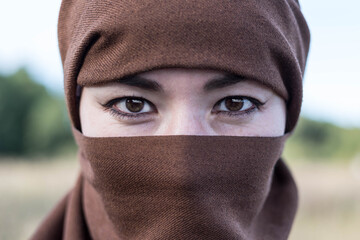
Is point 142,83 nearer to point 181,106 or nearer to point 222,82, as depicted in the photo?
point 181,106

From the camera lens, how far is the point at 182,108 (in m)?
1.45

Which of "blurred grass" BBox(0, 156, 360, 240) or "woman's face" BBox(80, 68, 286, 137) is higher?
"woman's face" BBox(80, 68, 286, 137)

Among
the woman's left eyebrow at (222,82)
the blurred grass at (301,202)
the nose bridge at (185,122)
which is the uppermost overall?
the woman's left eyebrow at (222,82)

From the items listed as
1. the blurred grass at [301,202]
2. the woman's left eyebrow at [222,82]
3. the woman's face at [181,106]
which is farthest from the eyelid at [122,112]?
the blurred grass at [301,202]

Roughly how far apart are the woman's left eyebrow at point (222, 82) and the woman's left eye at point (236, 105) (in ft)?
0.29

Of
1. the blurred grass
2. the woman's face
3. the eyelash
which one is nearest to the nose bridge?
the woman's face

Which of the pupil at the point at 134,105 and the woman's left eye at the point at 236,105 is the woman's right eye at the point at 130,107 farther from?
the woman's left eye at the point at 236,105

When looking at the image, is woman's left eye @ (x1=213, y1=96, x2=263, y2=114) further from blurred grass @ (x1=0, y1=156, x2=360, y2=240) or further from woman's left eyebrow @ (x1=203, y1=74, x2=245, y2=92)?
blurred grass @ (x1=0, y1=156, x2=360, y2=240)

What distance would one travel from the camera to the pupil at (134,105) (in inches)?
60.7

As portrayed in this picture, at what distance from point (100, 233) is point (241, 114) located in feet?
2.84

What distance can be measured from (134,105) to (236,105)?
43 cm

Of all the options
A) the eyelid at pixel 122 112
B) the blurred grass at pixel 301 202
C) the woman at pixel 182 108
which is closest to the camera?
the woman at pixel 182 108

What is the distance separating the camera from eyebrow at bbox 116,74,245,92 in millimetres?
1447

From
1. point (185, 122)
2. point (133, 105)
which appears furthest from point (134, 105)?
point (185, 122)
